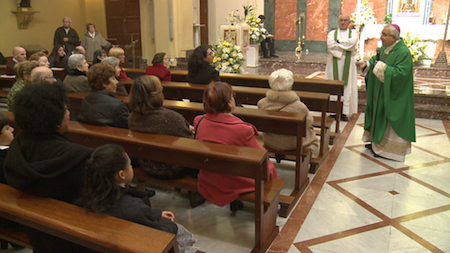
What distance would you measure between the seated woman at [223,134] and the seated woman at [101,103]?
0.82 m

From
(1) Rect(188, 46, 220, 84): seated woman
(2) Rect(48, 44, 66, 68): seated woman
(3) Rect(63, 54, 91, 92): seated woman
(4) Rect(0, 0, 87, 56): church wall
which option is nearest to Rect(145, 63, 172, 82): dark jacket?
(1) Rect(188, 46, 220, 84): seated woman

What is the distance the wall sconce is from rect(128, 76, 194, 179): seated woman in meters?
8.65

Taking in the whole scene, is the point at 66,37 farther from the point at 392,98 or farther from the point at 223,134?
the point at 223,134

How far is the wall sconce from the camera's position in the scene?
970 centimetres

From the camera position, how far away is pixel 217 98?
8.52ft

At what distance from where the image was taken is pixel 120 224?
62.4 inches

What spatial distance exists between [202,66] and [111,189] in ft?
10.6

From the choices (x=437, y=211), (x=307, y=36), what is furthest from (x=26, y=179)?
(x=307, y=36)

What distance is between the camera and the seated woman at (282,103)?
Result: 135 inches

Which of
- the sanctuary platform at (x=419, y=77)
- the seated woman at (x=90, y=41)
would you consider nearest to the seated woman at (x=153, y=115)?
the sanctuary platform at (x=419, y=77)

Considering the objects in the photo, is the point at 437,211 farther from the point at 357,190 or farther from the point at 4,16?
the point at 4,16

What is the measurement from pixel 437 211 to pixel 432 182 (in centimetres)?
65

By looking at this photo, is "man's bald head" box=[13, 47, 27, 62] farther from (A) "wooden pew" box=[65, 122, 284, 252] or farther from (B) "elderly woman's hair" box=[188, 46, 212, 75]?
(A) "wooden pew" box=[65, 122, 284, 252]

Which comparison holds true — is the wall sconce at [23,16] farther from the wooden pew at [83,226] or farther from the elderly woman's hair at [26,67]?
the wooden pew at [83,226]
